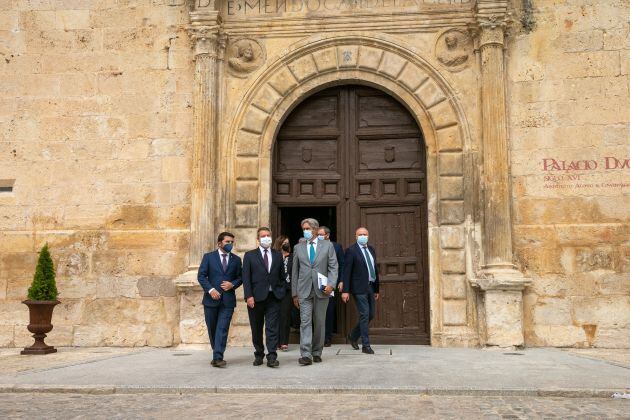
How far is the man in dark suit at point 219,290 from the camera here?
775 cm

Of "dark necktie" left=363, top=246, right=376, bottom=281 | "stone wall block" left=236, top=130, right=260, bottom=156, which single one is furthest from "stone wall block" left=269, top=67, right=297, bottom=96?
"dark necktie" left=363, top=246, right=376, bottom=281

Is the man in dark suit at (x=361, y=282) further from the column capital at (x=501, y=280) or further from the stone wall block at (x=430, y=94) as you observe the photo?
the stone wall block at (x=430, y=94)

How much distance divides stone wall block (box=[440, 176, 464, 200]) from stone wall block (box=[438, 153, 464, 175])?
9 cm

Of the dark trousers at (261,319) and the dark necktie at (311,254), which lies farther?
the dark necktie at (311,254)

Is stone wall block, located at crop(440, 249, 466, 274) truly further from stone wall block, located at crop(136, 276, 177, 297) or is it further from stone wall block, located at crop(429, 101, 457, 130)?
stone wall block, located at crop(136, 276, 177, 297)

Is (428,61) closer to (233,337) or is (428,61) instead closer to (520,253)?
(520,253)

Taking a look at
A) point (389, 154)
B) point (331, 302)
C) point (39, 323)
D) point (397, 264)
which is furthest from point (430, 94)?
point (39, 323)

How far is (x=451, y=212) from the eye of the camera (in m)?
9.95

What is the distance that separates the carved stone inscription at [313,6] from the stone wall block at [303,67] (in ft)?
2.54

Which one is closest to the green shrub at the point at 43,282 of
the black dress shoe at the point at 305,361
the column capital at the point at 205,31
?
the column capital at the point at 205,31

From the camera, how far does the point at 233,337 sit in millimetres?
9906

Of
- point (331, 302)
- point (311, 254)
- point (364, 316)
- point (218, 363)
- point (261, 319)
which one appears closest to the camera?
point (218, 363)

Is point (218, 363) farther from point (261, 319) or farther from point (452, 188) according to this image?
point (452, 188)

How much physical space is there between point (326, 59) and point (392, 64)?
1.06 meters
